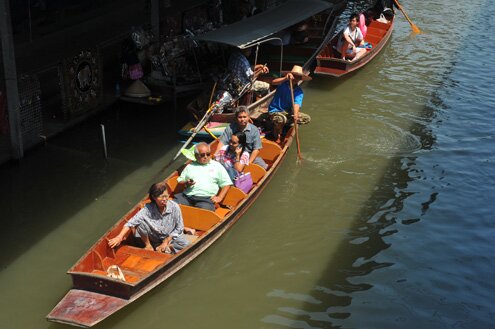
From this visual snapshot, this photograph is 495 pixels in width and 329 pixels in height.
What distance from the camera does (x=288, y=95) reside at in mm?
12016

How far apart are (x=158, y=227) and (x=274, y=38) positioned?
668 cm

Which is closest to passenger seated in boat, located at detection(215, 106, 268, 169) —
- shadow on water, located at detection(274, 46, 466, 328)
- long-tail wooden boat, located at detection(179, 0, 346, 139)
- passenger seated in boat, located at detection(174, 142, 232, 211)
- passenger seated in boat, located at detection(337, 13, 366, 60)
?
long-tail wooden boat, located at detection(179, 0, 346, 139)

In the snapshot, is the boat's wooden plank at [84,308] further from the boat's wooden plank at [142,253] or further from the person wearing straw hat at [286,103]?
the person wearing straw hat at [286,103]

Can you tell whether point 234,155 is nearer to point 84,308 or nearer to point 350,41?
point 84,308

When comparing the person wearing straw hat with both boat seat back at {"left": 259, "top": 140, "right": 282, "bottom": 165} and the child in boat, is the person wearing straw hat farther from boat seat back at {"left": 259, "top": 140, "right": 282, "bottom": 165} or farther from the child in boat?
boat seat back at {"left": 259, "top": 140, "right": 282, "bottom": 165}

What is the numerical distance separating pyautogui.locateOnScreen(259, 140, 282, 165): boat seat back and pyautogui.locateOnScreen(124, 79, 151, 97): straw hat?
3704 mm

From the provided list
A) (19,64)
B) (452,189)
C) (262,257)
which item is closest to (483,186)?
(452,189)

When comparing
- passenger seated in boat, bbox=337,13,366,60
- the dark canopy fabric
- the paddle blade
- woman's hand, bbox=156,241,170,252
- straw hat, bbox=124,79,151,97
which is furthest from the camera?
the paddle blade

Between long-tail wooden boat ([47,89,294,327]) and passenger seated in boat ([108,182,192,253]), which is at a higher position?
passenger seated in boat ([108,182,192,253])

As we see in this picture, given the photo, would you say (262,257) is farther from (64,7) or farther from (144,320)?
(64,7)

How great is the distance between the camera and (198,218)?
29.2 feet

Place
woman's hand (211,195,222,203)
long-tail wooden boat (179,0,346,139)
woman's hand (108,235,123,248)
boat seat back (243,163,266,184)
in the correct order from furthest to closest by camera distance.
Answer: long-tail wooden boat (179,0,346,139) → boat seat back (243,163,266,184) → woman's hand (211,195,222,203) → woman's hand (108,235,123,248)

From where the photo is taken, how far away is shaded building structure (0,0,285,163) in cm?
1088

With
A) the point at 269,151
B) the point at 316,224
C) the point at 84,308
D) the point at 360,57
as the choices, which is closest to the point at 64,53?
the point at 269,151
